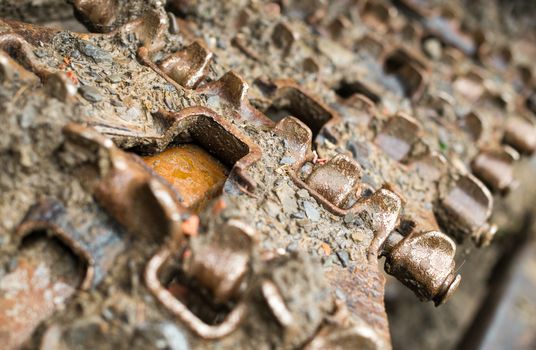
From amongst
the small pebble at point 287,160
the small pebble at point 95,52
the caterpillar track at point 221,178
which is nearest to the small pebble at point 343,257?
the caterpillar track at point 221,178

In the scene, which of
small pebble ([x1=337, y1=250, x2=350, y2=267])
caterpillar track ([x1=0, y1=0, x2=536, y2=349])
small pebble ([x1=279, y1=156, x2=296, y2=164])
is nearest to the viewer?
caterpillar track ([x1=0, y1=0, x2=536, y2=349])

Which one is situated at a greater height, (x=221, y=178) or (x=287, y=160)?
(x=287, y=160)

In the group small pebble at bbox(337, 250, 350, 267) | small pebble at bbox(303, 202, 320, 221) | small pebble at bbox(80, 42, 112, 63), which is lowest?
small pebble at bbox(337, 250, 350, 267)

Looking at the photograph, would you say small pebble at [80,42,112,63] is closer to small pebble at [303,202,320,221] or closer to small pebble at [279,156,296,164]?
small pebble at [279,156,296,164]

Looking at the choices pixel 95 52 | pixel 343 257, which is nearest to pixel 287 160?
pixel 343 257

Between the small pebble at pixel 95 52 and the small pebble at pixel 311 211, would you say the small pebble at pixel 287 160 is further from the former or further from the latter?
the small pebble at pixel 95 52

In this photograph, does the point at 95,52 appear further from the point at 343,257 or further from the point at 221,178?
the point at 343,257

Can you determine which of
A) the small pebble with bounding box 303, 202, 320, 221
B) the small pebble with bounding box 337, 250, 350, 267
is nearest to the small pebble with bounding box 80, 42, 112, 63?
the small pebble with bounding box 303, 202, 320, 221

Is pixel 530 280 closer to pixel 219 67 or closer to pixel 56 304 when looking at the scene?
pixel 219 67
